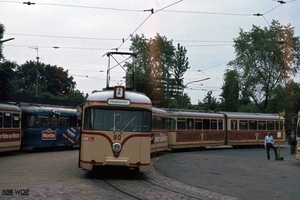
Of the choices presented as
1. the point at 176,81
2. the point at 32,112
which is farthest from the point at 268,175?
the point at 176,81

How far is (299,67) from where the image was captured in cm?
6131

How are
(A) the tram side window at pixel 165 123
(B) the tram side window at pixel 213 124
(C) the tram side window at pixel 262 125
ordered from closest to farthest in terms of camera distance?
(A) the tram side window at pixel 165 123 < (B) the tram side window at pixel 213 124 < (C) the tram side window at pixel 262 125

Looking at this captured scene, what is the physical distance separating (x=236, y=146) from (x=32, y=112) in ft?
69.9

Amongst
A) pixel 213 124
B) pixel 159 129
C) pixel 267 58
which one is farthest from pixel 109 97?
pixel 267 58

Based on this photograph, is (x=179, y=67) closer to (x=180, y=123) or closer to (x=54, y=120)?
(x=180, y=123)

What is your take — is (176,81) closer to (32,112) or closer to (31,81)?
(31,81)

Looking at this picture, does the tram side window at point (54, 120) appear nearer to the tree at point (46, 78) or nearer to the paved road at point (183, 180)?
the paved road at point (183, 180)

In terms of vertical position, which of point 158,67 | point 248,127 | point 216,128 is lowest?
point 216,128

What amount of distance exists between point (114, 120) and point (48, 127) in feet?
52.3

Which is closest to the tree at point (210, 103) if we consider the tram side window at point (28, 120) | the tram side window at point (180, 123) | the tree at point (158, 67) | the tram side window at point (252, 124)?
the tree at point (158, 67)

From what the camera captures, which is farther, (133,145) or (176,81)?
(176,81)

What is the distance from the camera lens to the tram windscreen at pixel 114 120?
1580cm

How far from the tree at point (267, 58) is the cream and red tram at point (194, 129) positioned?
2275 cm

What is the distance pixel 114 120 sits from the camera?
15859 millimetres
